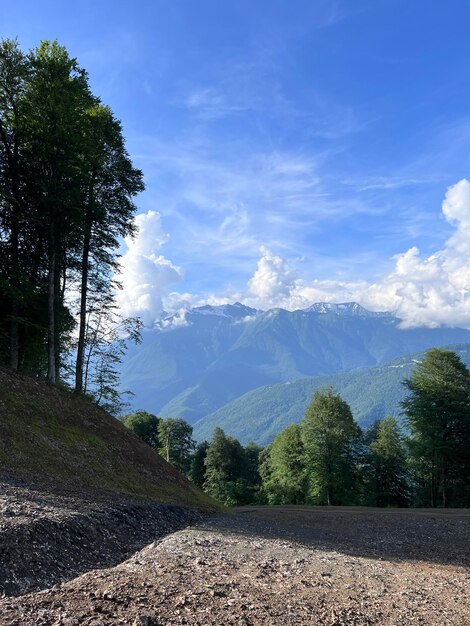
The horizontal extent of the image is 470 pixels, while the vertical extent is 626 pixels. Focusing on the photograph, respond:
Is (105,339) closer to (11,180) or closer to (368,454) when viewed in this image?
(11,180)

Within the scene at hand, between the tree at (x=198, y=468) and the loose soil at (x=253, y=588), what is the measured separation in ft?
246

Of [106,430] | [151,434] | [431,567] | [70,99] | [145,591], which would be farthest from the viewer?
[151,434]

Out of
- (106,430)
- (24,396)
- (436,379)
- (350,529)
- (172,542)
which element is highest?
(436,379)

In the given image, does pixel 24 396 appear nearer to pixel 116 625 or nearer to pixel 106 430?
pixel 106 430

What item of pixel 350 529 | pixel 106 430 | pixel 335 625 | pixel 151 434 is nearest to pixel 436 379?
pixel 350 529

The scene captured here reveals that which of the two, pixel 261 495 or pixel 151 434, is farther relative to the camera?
pixel 151 434

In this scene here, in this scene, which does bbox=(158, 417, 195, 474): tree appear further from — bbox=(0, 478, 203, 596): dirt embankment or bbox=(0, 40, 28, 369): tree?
bbox=(0, 478, 203, 596): dirt embankment

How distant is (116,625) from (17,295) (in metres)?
20.4

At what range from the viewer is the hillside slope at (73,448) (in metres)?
17.5

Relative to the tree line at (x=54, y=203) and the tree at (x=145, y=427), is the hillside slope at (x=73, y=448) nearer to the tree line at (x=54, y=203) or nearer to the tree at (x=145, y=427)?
the tree line at (x=54, y=203)

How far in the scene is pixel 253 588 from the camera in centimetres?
766

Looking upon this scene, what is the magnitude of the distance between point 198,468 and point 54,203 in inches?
2853

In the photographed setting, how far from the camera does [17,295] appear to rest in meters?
22.6

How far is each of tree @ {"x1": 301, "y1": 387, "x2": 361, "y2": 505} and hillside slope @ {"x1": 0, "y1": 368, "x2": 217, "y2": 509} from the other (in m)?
29.6
